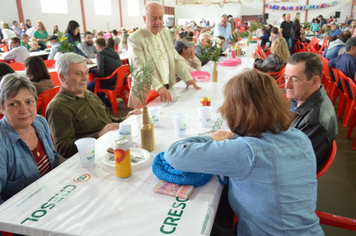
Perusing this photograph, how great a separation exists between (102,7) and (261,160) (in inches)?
650

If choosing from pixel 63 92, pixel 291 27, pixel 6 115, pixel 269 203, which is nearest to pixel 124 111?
pixel 63 92

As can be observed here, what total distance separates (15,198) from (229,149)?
2.96 feet

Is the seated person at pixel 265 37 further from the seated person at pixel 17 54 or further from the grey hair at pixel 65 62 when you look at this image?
the grey hair at pixel 65 62

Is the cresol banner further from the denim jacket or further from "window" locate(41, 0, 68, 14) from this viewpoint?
the denim jacket

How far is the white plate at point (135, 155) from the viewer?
138cm

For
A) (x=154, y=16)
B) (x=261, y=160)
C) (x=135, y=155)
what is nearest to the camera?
(x=261, y=160)

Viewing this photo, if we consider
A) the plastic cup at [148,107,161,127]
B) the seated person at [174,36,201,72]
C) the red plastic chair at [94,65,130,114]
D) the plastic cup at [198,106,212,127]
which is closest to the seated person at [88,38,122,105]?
the red plastic chair at [94,65,130,114]

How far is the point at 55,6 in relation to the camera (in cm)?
1244

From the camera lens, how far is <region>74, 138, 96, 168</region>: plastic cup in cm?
134

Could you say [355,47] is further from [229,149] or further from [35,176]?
[35,176]

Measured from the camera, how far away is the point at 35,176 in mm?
1432

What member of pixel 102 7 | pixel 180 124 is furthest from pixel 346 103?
pixel 102 7

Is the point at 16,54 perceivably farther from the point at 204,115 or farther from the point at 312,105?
the point at 312,105

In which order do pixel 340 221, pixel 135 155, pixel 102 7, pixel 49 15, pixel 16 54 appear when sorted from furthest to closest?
pixel 102 7 → pixel 49 15 → pixel 16 54 → pixel 135 155 → pixel 340 221
